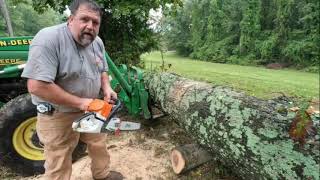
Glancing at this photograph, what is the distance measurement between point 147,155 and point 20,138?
154 centimetres

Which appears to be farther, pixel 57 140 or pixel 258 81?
pixel 258 81

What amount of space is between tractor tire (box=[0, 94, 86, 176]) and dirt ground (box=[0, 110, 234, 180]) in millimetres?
149

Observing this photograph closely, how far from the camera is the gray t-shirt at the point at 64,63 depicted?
2727mm

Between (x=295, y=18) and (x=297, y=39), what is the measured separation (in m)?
1.87

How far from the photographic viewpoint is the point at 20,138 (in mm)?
4289

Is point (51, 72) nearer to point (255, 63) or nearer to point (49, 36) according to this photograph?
point (49, 36)

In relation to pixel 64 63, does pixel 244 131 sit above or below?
below

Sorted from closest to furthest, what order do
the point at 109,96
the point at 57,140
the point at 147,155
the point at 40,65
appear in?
1. the point at 40,65
2. the point at 57,140
3. the point at 109,96
4. the point at 147,155

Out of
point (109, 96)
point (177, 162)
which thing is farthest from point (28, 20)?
point (109, 96)

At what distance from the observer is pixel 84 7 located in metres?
2.90

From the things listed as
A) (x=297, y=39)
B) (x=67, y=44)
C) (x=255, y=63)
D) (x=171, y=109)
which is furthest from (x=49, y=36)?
(x=297, y=39)

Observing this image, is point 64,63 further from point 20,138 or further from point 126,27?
point 126,27

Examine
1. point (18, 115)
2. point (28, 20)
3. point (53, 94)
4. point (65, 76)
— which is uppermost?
point (28, 20)

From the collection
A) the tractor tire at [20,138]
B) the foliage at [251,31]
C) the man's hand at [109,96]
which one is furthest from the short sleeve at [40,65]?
the foliage at [251,31]
